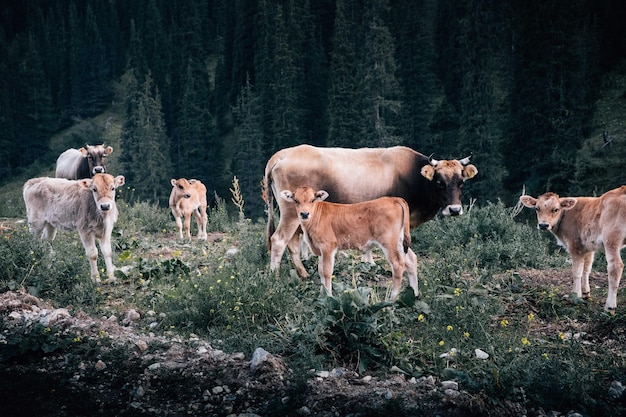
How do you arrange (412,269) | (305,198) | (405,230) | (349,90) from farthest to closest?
(349,90)
(305,198)
(412,269)
(405,230)

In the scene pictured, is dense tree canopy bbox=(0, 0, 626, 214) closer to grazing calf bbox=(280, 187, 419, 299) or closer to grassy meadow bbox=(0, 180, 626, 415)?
grassy meadow bbox=(0, 180, 626, 415)

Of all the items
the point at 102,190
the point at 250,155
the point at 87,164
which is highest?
the point at 102,190

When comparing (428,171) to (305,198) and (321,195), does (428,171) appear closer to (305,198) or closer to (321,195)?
(321,195)

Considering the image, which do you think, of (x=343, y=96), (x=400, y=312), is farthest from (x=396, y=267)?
(x=343, y=96)

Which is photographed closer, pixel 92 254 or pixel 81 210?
pixel 92 254

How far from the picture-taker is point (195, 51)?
7388cm

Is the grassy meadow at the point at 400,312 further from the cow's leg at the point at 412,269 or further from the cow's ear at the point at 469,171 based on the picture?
the cow's ear at the point at 469,171

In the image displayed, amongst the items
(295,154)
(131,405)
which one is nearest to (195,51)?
(295,154)

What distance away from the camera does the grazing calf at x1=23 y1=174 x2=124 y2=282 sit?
10.8 metres

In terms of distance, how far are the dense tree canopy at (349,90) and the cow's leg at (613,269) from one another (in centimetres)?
1662

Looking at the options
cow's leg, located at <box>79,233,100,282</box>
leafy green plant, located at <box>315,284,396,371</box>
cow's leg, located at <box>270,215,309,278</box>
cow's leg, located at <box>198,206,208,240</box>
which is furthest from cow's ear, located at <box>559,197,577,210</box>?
cow's leg, located at <box>198,206,208,240</box>

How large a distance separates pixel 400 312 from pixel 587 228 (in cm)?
305

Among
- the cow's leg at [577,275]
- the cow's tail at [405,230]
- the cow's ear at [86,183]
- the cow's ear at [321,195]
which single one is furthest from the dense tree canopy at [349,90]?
the cow's ear at [86,183]

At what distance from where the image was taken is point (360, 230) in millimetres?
8797
